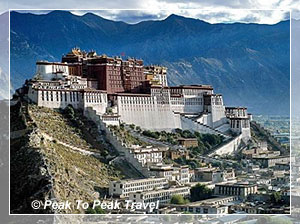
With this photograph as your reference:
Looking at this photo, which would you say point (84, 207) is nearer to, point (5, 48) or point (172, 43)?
point (5, 48)

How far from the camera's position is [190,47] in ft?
117

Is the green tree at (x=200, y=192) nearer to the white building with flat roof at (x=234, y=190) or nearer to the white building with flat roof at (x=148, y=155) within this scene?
the white building with flat roof at (x=234, y=190)

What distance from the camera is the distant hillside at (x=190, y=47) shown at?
2939cm

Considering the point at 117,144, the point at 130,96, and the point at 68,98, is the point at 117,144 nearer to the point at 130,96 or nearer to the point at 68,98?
the point at 68,98

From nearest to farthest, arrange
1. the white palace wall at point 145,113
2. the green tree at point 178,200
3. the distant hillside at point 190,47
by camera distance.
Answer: the green tree at point 178,200 < the white palace wall at point 145,113 < the distant hillside at point 190,47

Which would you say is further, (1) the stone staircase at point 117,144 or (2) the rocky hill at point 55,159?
(1) the stone staircase at point 117,144

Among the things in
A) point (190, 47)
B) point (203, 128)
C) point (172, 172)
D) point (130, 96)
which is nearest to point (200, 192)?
point (172, 172)

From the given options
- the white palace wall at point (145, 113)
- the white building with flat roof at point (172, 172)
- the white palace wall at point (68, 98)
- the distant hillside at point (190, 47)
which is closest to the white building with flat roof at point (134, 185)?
the white building with flat roof at point (172, 172)

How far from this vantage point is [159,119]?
25.4 m

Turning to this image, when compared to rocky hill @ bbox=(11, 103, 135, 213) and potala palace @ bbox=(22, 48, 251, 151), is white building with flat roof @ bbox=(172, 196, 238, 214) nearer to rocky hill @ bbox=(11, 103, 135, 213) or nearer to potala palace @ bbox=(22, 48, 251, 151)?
rocky hill @ bbox=(11, 103, 135, 213)

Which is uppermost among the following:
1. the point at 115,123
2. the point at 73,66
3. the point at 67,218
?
the point at 73,66

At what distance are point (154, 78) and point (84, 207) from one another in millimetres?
8757

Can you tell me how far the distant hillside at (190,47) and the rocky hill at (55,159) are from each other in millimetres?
4540

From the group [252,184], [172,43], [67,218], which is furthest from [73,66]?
[172,43]
